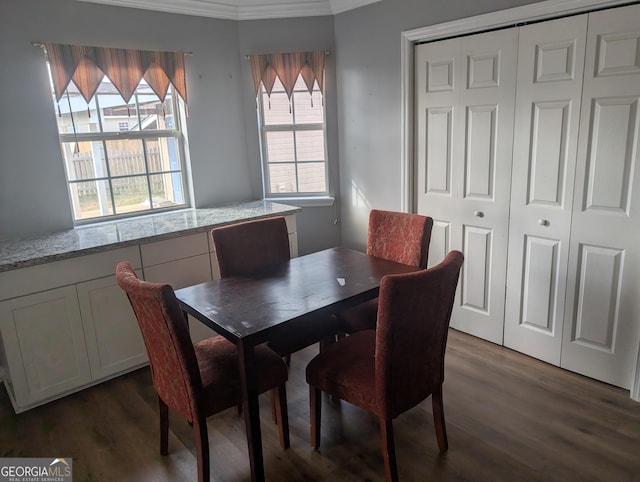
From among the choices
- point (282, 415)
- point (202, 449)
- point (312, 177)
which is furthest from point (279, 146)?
point (202, 449)

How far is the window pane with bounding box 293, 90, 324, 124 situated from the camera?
11.9ft

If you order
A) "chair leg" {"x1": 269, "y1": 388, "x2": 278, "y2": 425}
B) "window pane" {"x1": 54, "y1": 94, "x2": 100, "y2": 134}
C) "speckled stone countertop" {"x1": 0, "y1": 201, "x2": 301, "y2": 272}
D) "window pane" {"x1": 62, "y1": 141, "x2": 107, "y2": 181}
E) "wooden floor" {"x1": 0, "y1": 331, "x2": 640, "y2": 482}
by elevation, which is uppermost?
"window pane" {"x1": 54, "y1": 94, "x2": 100, "y2": 134}

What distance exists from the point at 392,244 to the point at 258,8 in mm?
2136

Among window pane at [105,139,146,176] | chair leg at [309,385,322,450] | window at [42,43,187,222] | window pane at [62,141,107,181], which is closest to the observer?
chair leg at [309,385,322,450]

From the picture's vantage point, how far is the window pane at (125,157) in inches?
125

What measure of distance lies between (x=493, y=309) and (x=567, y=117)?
1.25 metres

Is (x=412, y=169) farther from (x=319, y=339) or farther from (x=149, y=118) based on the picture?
(x=149, y=118)

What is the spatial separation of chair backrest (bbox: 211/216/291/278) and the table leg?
2.45ft

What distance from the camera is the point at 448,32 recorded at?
2807 mm

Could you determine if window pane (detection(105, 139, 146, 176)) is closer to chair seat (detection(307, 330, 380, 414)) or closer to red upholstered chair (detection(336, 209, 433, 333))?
red upholstered chair (detection(336, 209, 433, 333))

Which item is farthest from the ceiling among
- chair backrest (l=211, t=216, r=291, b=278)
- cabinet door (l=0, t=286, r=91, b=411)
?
cabinet door (l=0, t=286, r=91, b=411)

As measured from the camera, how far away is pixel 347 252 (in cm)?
264

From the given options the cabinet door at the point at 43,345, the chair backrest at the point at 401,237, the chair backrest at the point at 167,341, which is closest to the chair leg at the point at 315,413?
the chair backrest at the point at 167,341

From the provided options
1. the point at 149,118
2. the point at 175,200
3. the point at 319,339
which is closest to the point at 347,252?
the point at 319,339
